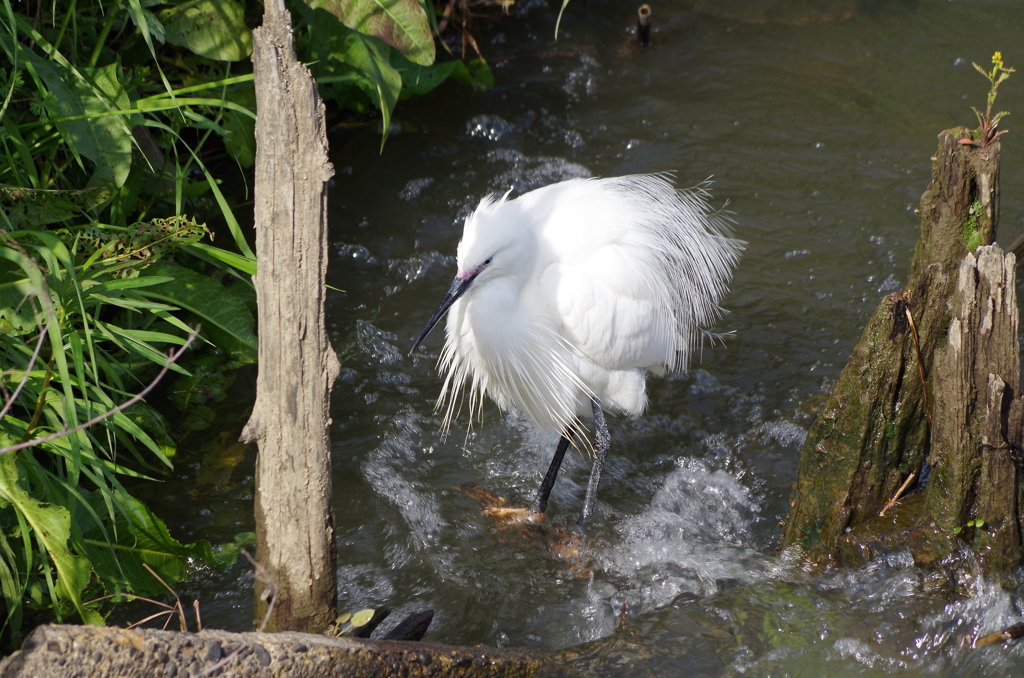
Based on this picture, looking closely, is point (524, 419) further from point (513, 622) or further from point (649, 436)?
point (513, 622)

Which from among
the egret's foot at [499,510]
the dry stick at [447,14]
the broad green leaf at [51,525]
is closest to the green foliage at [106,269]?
the broad green leaf at [51,525]

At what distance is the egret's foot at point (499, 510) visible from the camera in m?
2.86

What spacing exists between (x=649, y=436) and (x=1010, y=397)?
1.43 m

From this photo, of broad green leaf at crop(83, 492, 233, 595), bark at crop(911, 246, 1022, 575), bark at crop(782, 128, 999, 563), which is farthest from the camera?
bark at crop(782, 128, 999, 563)

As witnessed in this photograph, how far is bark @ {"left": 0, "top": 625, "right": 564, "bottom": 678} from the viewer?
148cm

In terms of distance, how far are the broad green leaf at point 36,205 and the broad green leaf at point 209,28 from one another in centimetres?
68

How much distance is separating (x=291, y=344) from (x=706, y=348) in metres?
2.29

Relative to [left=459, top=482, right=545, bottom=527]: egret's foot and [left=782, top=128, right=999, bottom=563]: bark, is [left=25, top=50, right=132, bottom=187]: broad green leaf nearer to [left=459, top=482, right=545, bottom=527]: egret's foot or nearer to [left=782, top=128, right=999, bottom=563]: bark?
[left=459, top=482, right=545, bottom=527]: egret's foot

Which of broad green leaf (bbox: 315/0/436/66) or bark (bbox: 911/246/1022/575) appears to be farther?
broad green leaf (bbox: 315/0/436/66)

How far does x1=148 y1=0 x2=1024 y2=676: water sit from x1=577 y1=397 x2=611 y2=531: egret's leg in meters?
0.08

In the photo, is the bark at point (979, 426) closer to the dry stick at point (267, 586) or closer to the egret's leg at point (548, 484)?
the egret's leg at point (548, 484)

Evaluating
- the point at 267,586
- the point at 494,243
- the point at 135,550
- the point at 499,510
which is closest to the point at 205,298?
the point at 135,550

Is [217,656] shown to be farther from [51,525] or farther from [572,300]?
A: [572,300]

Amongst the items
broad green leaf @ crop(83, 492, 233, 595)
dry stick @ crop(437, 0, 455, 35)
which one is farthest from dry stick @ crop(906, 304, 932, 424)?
dry stick @ crop(437, 0, 455, 35)
